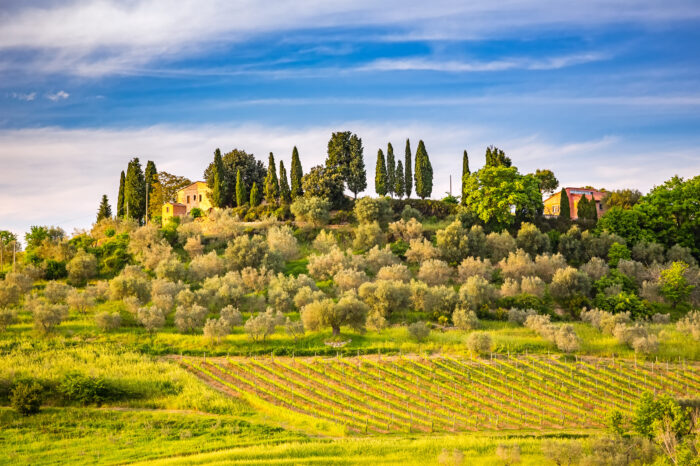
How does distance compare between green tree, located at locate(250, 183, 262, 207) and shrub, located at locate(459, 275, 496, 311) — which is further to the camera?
green tree, located at locate(250, 183, 262, 207)

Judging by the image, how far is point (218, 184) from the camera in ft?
268

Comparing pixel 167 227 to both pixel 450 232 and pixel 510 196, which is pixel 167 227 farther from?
pixel 510 196

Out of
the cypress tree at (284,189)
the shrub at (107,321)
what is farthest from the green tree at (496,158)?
the shrub at (107,321)

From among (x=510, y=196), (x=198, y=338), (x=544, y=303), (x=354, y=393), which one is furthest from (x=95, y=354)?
(x=510, y=196)

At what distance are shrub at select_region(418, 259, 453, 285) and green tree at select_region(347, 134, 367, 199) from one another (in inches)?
889

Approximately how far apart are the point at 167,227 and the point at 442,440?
5262 centimetres

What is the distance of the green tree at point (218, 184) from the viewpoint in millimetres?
81625

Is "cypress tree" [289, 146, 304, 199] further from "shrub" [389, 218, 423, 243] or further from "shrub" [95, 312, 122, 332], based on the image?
"shrub" [95, 312, 122, 332]

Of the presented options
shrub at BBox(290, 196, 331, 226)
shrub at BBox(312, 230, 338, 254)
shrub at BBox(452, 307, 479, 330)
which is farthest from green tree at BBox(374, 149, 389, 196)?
shrub at BBox(452, 307, 479, 330)

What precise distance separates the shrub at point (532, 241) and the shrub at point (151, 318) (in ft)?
→ 128

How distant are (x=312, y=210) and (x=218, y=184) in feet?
53.7

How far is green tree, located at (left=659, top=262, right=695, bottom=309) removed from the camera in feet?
187

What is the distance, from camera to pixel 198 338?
4600 cm

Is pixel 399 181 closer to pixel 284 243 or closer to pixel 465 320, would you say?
pixel 284 243
